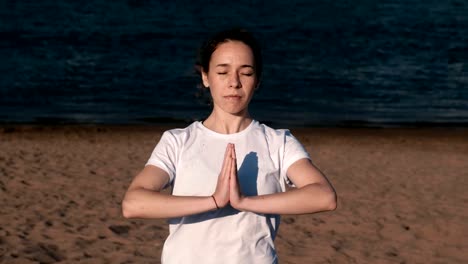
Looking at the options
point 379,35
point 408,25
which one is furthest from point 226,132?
point 408,25

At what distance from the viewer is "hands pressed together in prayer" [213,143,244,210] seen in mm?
2521

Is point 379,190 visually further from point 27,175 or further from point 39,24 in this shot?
point 39,24

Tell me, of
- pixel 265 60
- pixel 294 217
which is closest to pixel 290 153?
pixel 294 217

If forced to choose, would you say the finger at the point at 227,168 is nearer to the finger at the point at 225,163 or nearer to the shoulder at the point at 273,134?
the finger at the point at 225,163

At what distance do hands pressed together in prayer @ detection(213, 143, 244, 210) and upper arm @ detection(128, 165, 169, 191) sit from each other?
24 centimetres

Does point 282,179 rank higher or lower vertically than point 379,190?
higher

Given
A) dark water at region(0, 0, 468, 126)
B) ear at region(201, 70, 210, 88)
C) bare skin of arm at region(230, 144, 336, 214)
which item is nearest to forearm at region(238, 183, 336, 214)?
bare skin of arm at region(230, 144, 336, 214)

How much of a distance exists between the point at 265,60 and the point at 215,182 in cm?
2961

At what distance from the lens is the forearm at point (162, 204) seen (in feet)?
8.39

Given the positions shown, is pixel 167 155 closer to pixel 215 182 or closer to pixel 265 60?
pixel 215 182

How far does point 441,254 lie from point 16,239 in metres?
5.07

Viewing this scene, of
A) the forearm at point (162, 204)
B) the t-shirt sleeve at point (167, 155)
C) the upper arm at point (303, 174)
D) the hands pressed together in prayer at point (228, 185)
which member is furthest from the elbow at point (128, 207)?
the upper arm at point (303, 174)

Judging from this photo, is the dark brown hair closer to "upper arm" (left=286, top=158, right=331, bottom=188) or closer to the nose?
the nose

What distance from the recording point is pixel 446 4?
167 ft
